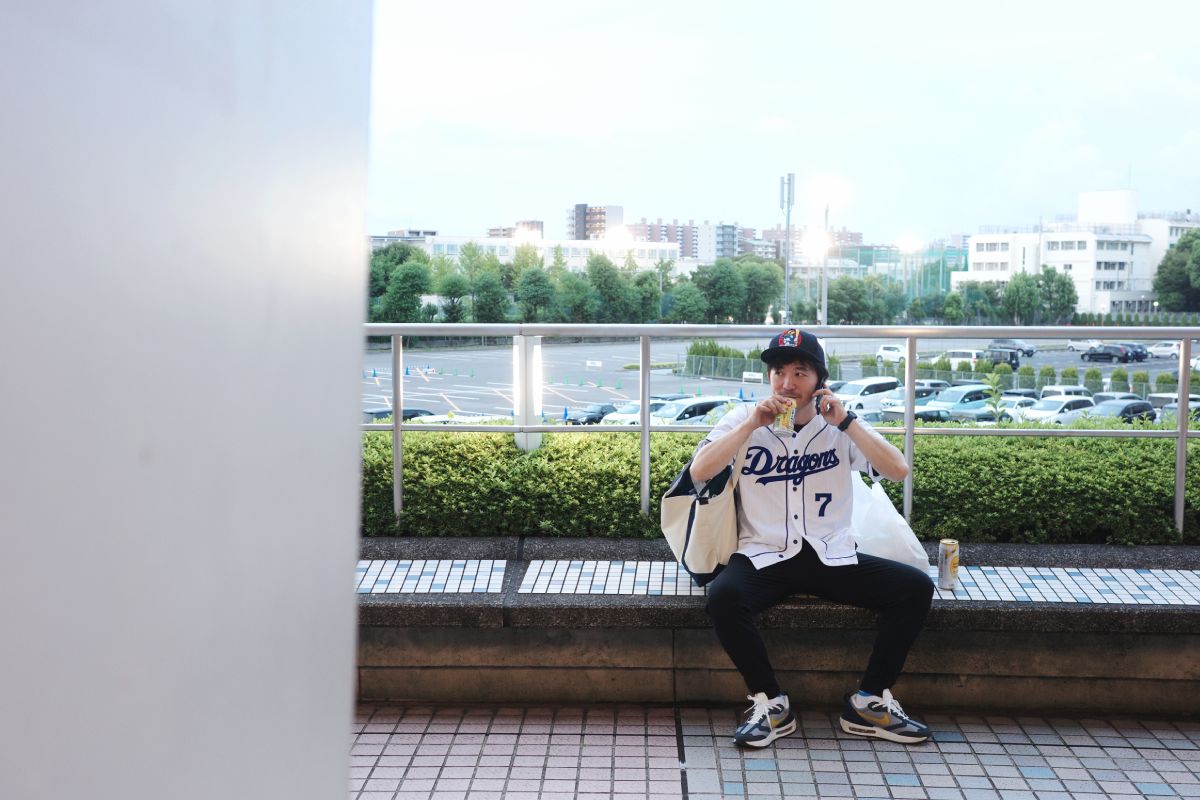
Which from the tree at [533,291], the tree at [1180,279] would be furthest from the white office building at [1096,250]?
the tree at [533,291]

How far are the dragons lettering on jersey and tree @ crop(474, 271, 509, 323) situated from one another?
36.4ft

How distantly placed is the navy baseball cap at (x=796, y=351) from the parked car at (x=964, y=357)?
2.13 metres

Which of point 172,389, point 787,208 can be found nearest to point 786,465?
point 172,389

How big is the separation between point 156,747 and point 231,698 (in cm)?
12

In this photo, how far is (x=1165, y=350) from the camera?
5.60m

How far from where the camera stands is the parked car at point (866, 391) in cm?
539

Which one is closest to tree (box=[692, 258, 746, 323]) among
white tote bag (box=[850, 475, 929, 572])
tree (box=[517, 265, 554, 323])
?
tree (box=[517, 265, 554, 323])

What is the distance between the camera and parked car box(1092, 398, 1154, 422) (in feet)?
20.1

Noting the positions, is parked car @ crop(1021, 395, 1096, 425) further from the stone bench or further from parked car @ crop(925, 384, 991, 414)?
the stone bench

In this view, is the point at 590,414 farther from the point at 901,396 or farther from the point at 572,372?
the point at 901,396

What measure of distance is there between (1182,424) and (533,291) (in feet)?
49.2

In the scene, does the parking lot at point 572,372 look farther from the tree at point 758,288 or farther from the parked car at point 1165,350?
the tree at point 758,288

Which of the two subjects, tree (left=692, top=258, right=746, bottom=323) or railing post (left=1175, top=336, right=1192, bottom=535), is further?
tree (left=692, top=258, right=746, bottom=323)

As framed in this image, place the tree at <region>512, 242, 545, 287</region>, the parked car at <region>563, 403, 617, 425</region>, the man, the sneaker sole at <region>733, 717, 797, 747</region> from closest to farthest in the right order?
the sneaker sole at <region>733, 717, 797, 747</region>
the man
the parked car at <region>563, 403, 617, 425</region>
the tree at <region>512, 242, 545, 287</region>
